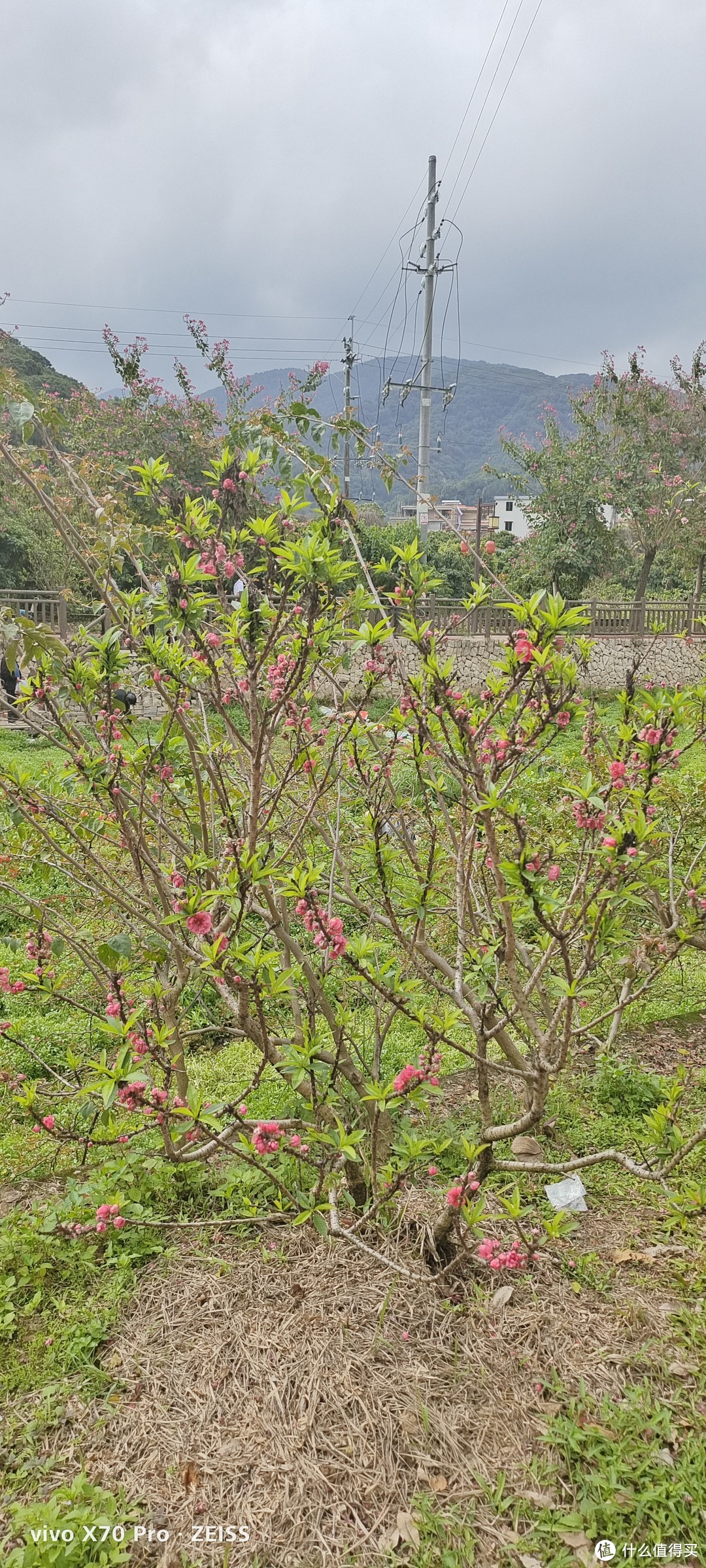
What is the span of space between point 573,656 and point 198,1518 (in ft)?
6.88

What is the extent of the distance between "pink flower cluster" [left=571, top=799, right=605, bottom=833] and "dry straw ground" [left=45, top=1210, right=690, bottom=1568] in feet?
3.77

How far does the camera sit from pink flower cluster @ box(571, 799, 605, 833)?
5.97 feet

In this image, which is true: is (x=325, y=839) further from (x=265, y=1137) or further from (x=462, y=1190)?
(x=462, y=1190)

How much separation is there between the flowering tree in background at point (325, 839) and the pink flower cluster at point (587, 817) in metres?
0.01

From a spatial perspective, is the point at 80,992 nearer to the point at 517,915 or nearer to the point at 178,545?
the point at 178,545

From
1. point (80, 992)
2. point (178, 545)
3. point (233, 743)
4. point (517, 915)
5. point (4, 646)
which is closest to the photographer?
point (517, 915)

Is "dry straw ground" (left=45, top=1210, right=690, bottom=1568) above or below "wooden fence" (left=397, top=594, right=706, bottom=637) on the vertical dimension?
below

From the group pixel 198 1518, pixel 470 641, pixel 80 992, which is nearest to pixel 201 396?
pixel 470 641

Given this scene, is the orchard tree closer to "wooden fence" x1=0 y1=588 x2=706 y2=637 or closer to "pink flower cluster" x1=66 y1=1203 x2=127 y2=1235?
"wooden fence" x1=0 y1=588 x2=706 y2=637

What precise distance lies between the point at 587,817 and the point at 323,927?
623mm

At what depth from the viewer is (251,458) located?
2.21 meters

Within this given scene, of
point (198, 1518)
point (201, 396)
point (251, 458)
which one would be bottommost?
point (198, 1518)

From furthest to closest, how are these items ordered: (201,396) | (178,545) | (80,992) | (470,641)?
(201,396), (470,641), (80,992), (178,545)

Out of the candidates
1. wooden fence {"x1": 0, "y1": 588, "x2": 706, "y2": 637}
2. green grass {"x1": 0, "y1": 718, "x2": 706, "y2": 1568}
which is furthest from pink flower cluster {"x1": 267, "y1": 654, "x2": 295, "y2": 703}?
wooden fence {"x1": 0, "y1": 588, "x2": 706, "y2": 637}
